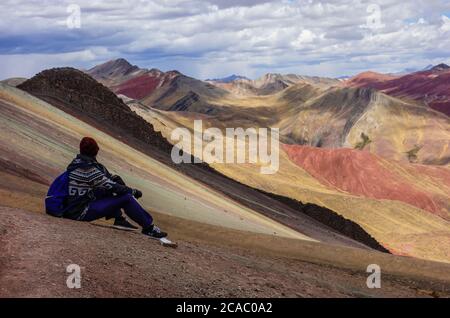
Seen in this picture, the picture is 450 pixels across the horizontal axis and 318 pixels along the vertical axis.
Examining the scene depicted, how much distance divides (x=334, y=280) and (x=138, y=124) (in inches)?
1172

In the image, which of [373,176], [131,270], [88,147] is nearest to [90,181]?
[88,147]

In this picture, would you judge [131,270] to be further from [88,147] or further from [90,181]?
[88,147]

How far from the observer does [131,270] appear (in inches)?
308

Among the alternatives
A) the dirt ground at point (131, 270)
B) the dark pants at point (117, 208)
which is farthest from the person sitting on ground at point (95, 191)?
the dirt ground at point (131, 270)

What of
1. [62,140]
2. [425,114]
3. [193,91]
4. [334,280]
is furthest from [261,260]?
[193,91]

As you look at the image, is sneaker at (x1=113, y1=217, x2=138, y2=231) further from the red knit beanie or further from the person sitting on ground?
the red knit beanie

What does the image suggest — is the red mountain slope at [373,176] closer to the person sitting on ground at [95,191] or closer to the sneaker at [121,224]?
the sneaker at [121,224]

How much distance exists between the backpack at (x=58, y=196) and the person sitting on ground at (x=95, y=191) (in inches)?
4.4

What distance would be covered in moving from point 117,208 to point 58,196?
100 cm

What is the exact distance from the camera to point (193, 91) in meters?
160

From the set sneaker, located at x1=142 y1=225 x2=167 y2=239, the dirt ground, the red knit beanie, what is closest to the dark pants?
sneaker, located at x1=142 y1=225 x2=167 y2=239

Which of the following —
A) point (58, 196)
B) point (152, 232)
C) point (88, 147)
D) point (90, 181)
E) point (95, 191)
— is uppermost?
point (88, 147)

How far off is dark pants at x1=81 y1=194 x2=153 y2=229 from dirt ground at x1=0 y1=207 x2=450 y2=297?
0.24 meters

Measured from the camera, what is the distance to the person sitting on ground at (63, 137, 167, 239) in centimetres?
921
